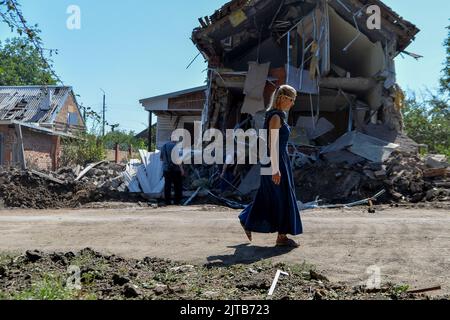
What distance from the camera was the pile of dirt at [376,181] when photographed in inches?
446

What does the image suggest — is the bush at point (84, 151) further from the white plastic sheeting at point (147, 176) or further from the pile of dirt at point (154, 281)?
the pile of dirt at point (154, 281)

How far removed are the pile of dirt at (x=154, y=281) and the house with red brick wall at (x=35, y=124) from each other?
50.3 feet

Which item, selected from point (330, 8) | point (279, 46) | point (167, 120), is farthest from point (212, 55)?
point (167, 120)

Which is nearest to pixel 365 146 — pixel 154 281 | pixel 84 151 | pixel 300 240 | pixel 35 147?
pixel 300 240

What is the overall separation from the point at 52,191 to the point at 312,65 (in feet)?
26.0

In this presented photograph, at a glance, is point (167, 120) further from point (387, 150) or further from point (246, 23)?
point (387, 150)

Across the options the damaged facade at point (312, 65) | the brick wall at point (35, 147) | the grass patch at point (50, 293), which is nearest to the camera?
the grass patch at point (50, 293)

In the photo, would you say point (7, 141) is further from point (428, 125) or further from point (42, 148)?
point (428, 125)

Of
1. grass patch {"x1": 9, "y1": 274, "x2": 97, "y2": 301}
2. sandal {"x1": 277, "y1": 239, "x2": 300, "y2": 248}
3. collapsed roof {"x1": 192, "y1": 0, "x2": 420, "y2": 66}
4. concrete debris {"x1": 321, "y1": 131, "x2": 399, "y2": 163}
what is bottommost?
grass patch {"x1": 9, "y1": 274, "x2": 97, "y2": 301}

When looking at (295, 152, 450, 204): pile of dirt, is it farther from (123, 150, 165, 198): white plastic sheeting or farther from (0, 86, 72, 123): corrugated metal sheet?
(0, 86, 72, 123): corrugated metal sheet

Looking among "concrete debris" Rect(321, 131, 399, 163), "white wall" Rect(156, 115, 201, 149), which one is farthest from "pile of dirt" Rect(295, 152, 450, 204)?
"white wall" Rect(156, 115, 201, 149)

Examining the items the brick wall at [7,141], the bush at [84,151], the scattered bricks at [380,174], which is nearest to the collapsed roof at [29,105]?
the brick wall at [7,141]

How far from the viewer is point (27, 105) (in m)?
34.0

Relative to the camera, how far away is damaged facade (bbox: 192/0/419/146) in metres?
14.8
